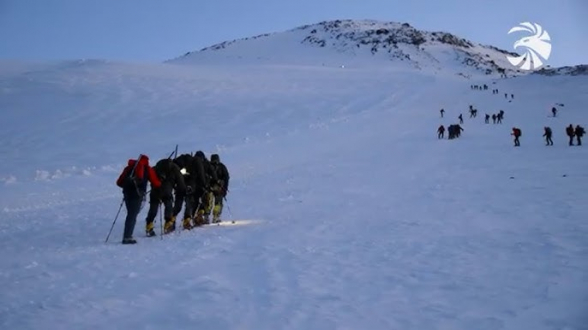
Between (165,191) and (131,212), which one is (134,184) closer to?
(131,212)

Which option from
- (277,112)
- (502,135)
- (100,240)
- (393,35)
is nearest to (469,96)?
(277,112)

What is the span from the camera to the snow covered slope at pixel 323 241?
4.91 meters

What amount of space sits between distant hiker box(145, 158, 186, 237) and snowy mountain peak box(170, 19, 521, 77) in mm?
103801

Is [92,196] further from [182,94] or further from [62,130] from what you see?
[182,94]

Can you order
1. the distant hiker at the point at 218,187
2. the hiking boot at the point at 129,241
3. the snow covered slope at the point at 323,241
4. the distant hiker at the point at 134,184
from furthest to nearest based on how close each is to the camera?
the distant hiker at the point at 218,187, the distant hiker at the point at 134,184, the hiking boot at the point at 129,241, the snow covered slope at the point at 323,241

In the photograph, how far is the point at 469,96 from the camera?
5869 cm

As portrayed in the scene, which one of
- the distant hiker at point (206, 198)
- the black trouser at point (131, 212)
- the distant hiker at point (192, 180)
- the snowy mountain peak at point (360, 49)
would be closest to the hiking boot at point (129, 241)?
the black trouser at point (131, 212)

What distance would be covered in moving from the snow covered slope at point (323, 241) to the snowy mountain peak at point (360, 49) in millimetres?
91806

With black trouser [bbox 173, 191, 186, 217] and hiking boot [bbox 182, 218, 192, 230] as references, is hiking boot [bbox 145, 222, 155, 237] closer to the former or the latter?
black trouser [bbox 173, 191, 186, 217]

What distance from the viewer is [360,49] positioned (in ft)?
437

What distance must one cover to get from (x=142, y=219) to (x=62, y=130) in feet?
83.8

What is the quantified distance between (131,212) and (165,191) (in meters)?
0.93

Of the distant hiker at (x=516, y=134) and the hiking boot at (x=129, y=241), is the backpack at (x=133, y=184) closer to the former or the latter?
the hiking boot at (x=129, y=241)

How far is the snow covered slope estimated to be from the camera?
4906 mm
